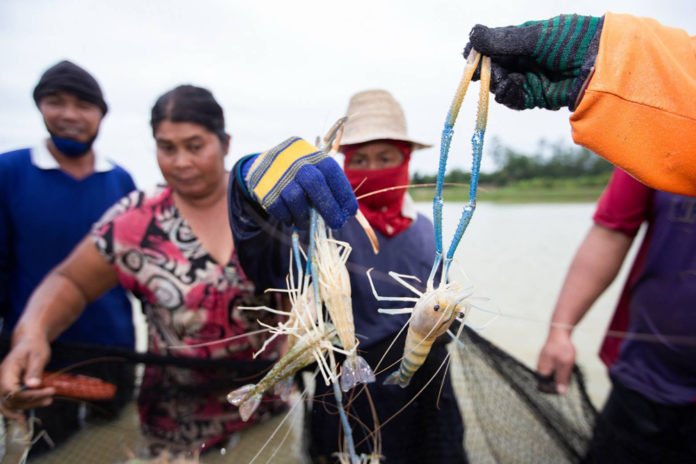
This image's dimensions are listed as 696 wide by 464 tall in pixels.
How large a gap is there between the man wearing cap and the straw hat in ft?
6.37

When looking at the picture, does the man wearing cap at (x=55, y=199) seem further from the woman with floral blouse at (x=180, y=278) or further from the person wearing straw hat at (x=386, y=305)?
the person wearing straw hat at (x=386, y=305)

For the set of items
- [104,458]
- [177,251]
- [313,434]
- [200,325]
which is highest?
[177,251]

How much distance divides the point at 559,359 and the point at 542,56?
5.29 feet

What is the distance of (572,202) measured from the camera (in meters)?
28.1

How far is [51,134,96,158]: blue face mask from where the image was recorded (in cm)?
267

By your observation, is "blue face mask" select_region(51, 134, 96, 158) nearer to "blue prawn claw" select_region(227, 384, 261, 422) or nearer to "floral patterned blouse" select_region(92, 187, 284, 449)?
"floral patterned blouse" select_region(92, 187, 284, 449)

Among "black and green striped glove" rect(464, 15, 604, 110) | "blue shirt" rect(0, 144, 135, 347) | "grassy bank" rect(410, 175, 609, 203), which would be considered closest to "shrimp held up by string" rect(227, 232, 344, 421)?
"black and green striped glove" rect(464, 15, 604, 110)

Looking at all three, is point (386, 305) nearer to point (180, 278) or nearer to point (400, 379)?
point (400, 379)

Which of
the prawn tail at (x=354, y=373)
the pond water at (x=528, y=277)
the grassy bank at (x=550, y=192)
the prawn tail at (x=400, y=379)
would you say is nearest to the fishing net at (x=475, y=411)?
the pond water at (x=528, y=277)

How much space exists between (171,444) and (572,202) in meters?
31.3

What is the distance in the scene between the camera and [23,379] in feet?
5.73

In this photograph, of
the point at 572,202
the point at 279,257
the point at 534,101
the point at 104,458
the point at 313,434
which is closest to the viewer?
the point at 534,101

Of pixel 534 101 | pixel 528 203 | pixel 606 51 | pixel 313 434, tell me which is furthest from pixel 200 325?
pixel 528 203

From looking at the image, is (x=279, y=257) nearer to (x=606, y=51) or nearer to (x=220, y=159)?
(x=220, y=159)
